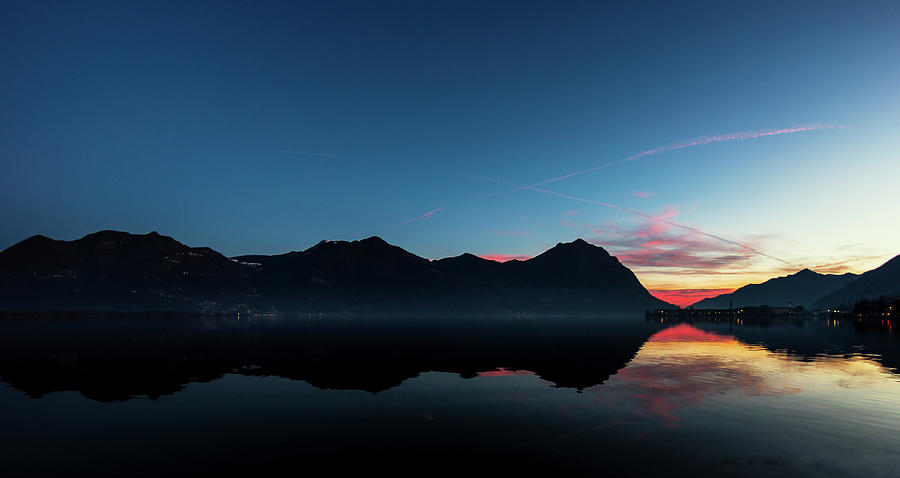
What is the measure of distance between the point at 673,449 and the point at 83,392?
158 ft

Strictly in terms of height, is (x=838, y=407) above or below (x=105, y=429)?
above

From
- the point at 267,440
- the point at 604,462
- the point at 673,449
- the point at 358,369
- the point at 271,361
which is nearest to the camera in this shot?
the point at 604,462

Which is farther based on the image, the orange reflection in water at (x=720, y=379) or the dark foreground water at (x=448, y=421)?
the orange reflection in water at (x=720, y=379)

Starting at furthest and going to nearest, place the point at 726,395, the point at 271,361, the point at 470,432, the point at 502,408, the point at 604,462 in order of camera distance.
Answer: the point at 271,361 < the point at 726,395 < the point at 502,408 < the point at 470,432 < the point at 604,462

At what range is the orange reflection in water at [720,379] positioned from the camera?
39.0 metres

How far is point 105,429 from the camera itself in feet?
95.5

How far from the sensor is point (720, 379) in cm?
5084

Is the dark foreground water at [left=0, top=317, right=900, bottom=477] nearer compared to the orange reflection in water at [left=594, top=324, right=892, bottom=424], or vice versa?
the dark foreground water at [left=0, top=317, right=900, bottom=477]

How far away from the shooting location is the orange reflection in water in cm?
3903

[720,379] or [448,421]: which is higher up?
[720,379]

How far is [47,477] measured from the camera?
20.5 meters

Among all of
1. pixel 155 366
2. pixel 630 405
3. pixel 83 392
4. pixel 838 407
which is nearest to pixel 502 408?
pixel 630 405

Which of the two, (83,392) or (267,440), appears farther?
(83,392)

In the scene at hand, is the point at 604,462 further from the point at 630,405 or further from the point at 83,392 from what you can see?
the point at 83,392
